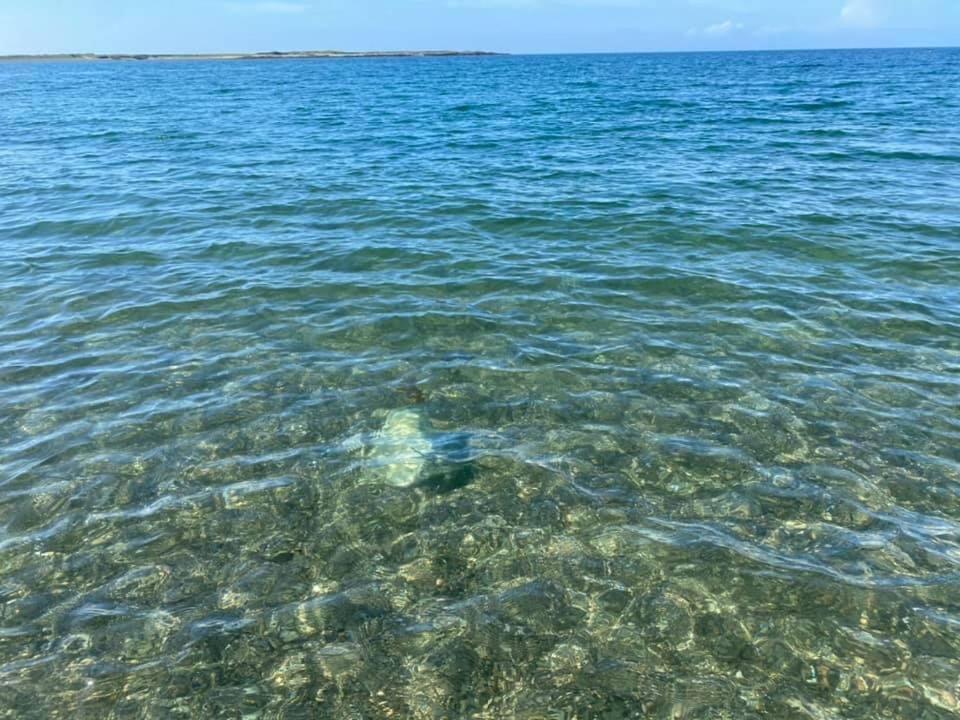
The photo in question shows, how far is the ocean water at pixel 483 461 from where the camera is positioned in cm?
572

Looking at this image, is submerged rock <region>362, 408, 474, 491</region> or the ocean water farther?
submerged rock <region>362, 408, 474, 491</region>

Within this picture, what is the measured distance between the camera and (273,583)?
6578 mm

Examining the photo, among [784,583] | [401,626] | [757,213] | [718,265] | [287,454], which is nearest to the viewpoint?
[401,626]

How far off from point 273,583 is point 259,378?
4.64 m

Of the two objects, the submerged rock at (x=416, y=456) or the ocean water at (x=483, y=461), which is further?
the submerged rock at (x=416, y=456)

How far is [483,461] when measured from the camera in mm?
8461

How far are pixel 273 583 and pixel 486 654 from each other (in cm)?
235

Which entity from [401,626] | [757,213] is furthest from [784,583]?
[757,213]

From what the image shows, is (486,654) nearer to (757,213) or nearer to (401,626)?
(401,626)

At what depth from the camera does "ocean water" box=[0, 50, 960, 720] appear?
5723 millimetres

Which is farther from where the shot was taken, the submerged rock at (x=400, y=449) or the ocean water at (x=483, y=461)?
the submerged rock at (x=400, y=449)

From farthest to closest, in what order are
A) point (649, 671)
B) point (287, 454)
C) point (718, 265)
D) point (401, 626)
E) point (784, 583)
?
1. point (718, 265)
2. point (287, 454)
3. point (784, 583)
4. point (401, 626)
5. point (649, 671)

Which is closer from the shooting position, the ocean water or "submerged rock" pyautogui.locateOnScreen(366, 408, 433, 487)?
the ocean water

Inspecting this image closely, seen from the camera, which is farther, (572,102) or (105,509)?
(572,102)
